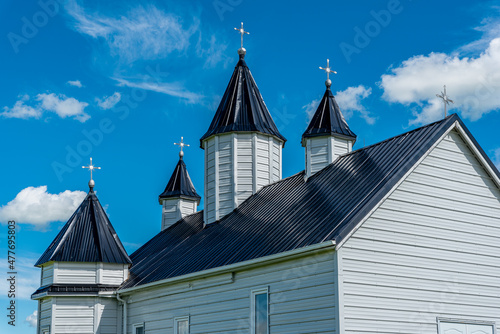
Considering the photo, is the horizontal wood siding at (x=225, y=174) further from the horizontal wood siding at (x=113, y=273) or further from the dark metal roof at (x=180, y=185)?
the dark metal roof at (x=180, y=185)

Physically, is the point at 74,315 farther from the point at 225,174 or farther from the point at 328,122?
the point at 328,122

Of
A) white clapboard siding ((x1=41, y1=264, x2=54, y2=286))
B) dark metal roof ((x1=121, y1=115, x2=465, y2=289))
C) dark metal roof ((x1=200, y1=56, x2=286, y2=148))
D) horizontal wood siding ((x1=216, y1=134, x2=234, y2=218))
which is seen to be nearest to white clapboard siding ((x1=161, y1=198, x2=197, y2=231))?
dark metal roof ((x1=200, y1=56, x2=286, y2=148))

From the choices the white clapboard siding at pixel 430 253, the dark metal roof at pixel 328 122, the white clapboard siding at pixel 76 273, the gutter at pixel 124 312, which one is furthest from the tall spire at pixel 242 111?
the white clapboard siding at pixel 430 253

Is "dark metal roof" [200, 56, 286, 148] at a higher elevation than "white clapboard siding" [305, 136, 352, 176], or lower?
higher

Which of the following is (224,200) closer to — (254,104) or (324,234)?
(254,104)

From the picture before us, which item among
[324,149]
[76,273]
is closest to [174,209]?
[76,273]

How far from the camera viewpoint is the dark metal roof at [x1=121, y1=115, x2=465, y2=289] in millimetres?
16891

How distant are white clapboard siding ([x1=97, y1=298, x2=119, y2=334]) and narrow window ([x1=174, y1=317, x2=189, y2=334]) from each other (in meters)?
4.28

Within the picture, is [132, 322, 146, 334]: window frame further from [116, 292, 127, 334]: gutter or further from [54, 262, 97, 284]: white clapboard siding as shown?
[54, 262, 97, 284]: white clapboard siding

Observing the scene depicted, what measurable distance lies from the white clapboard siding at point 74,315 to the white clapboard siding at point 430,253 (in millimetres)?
12317

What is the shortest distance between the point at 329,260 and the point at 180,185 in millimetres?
21576

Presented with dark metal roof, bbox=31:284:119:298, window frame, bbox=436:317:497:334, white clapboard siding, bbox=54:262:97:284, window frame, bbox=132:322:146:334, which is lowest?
window frame, bbox=436:317:497:334

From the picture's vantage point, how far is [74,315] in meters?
24.4

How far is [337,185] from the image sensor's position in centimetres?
1975
